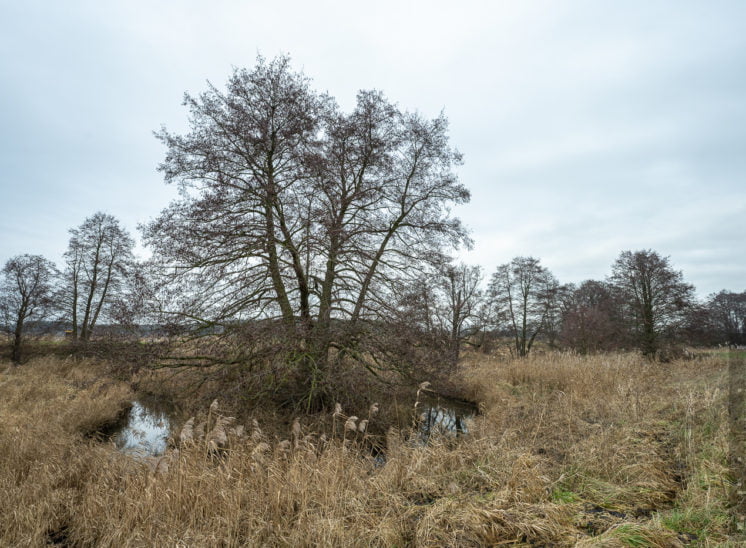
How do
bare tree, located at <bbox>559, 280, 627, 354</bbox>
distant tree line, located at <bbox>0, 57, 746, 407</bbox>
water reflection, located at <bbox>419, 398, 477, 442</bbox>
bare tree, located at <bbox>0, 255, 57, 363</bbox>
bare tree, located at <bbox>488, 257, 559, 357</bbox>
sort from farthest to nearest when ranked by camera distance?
bare tree, located at <bbox>488, 257, 559, 357</bbox>, bare tree, located at <bbox>559, 280, 627, 354</bbox>, bare tree, located at <bbox>0, 255, 57, 363</bbox>, water reflection, located at <bbox>419, 398, 477, 442</bbox>, distant tree line, located at <bbox>0, 57, 746, 407</bbox>

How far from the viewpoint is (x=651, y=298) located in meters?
17.1

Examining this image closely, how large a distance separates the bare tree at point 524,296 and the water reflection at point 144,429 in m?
19.2

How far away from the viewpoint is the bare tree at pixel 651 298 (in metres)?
16.4

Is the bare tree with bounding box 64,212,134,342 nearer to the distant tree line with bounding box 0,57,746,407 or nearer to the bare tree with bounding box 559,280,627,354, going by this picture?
the distant tree line with bounding box 0,57,746,407

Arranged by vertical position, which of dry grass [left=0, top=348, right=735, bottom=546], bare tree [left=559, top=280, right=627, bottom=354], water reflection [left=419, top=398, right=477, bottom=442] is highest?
bare tree [left=559, top=280, right=627, bottom=354]

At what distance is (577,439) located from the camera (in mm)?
5180

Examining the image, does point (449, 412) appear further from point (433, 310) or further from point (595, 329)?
point (595, 329)

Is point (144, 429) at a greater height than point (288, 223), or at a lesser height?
lesser

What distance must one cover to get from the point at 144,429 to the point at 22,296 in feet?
40.2

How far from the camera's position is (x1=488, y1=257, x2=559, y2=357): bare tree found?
23.0m

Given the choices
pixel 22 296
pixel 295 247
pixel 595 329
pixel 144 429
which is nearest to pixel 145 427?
pixel 144 429

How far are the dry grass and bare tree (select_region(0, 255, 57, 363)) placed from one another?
1357cm

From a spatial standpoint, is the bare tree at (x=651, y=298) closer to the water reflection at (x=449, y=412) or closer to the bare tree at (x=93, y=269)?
the water reflection at (x=449, y=412)

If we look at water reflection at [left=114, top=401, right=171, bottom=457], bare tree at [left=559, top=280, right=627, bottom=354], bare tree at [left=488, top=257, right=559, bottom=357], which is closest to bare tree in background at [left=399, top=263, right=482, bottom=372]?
water reflection at [left=114, top=401, right=171, bottom=457]
